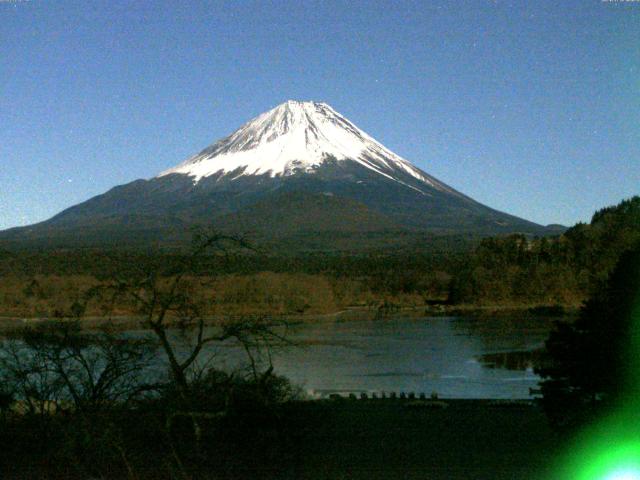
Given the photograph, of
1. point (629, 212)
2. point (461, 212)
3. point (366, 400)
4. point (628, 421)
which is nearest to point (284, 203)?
point (461, 212)

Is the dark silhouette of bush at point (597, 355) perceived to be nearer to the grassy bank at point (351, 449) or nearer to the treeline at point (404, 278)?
the grassy bank at point (351, 449)

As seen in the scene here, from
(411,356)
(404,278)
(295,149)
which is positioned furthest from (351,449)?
(295,149)

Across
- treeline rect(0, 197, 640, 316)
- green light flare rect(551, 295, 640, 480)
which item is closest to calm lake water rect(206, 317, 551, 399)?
treeline rect(0, 197, 640, 316)

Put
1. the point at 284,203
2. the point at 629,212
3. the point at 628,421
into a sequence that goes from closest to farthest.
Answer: the point at 628,421 < the point at 629,212 < the point at 284,203

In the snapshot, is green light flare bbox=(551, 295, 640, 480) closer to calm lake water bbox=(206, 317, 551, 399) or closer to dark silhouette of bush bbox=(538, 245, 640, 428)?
dark silhouette of bush bbox=(538, 245, 640, 428)

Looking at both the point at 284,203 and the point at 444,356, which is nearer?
the point at 444,356

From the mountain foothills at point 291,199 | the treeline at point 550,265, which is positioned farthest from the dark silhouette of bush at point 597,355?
the mountain foothills at point 291,199

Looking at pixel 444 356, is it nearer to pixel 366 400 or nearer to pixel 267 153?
pixel 366 400
